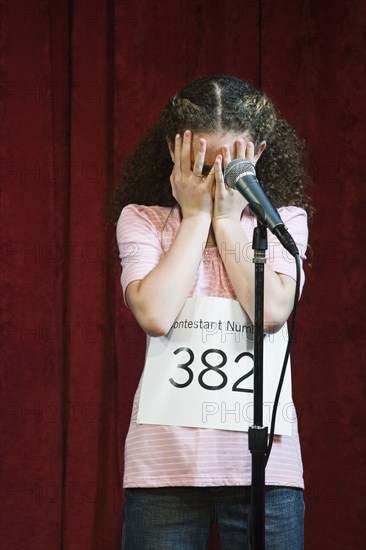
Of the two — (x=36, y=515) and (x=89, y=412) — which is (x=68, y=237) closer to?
(x=89, y=412)

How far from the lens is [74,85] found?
231 cm

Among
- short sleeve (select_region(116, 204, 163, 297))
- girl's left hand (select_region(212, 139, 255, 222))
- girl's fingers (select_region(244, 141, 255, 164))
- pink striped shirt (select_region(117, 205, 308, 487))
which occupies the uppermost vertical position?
girl's fingers (select_region(244, 141, 255, 164))

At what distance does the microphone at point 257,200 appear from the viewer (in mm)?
1134

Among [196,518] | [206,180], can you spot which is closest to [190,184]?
[206,180]

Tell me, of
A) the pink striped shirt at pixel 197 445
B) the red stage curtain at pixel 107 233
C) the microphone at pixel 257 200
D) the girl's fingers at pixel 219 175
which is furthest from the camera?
the red stage curtain at pixel 107 233

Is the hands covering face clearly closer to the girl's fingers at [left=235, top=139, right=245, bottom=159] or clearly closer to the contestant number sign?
the girl's fingers at [left=235, top=139, right=245, bottom=159]

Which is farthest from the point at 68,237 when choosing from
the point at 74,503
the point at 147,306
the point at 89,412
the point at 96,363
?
the point at 147,306

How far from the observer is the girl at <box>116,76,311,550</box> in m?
1.25

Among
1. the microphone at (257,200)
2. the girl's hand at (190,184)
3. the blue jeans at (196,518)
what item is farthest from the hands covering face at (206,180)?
the blue jeans at (196,518)

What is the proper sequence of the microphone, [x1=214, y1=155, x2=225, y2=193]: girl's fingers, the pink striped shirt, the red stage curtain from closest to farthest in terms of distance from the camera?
the microphone < the pink striped shirt < [x1=214, y1=155, x2=225, y2=193]: girl's fingers < the red stage curtain

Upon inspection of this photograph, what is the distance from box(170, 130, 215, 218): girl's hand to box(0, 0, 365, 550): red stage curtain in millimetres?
833

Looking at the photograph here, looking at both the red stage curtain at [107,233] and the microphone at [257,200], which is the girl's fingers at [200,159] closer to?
the microphone at [257,200]

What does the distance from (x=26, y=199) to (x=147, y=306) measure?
110 centimetres

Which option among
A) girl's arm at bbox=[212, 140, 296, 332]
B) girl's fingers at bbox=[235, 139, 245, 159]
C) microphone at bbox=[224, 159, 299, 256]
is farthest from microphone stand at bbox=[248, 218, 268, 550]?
girl's fingers at bbox=[235, 139, 245, 159]
